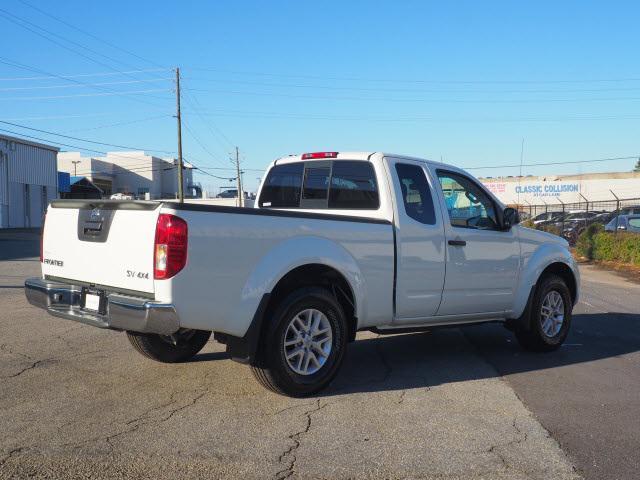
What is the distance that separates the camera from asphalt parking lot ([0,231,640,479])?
4000 millimetres

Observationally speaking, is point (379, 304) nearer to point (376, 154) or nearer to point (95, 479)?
point (376, 154)

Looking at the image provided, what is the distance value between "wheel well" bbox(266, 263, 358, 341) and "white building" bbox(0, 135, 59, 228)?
35.3 meters

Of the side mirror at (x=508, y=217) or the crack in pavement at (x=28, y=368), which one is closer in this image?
the crack in pavement at (x=28, y=368)

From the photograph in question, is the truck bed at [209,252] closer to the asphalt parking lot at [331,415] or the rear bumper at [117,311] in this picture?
the rear bumper at [117,311]

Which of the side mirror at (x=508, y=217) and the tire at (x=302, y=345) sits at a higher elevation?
the side mirror at (x=508, y=217)

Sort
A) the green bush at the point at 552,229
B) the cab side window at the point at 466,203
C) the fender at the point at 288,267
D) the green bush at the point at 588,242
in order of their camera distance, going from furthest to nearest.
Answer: the green bush at the point at 552,229 < the green bush at the point at 588,242 < the cab side window at the point at 466,203 < the fender at the point at 288,267

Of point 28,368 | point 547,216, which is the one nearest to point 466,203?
point 28,368

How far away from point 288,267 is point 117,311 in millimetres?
1324

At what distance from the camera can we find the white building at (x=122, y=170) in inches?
2616

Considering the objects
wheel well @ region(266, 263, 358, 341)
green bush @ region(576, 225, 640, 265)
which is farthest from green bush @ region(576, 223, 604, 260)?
wheel well @ region(266, 263, 358, 341)

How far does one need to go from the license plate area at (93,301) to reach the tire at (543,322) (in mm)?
4638

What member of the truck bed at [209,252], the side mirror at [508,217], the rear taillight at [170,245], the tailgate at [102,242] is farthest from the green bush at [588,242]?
the rear taillight at [170,245]

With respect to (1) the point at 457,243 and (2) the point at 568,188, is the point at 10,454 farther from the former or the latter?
(2) the point at 568,188

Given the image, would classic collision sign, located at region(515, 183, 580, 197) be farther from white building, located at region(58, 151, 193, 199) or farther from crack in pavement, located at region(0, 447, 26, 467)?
crack in pavement, located at region(0, 447, 26, 467)
